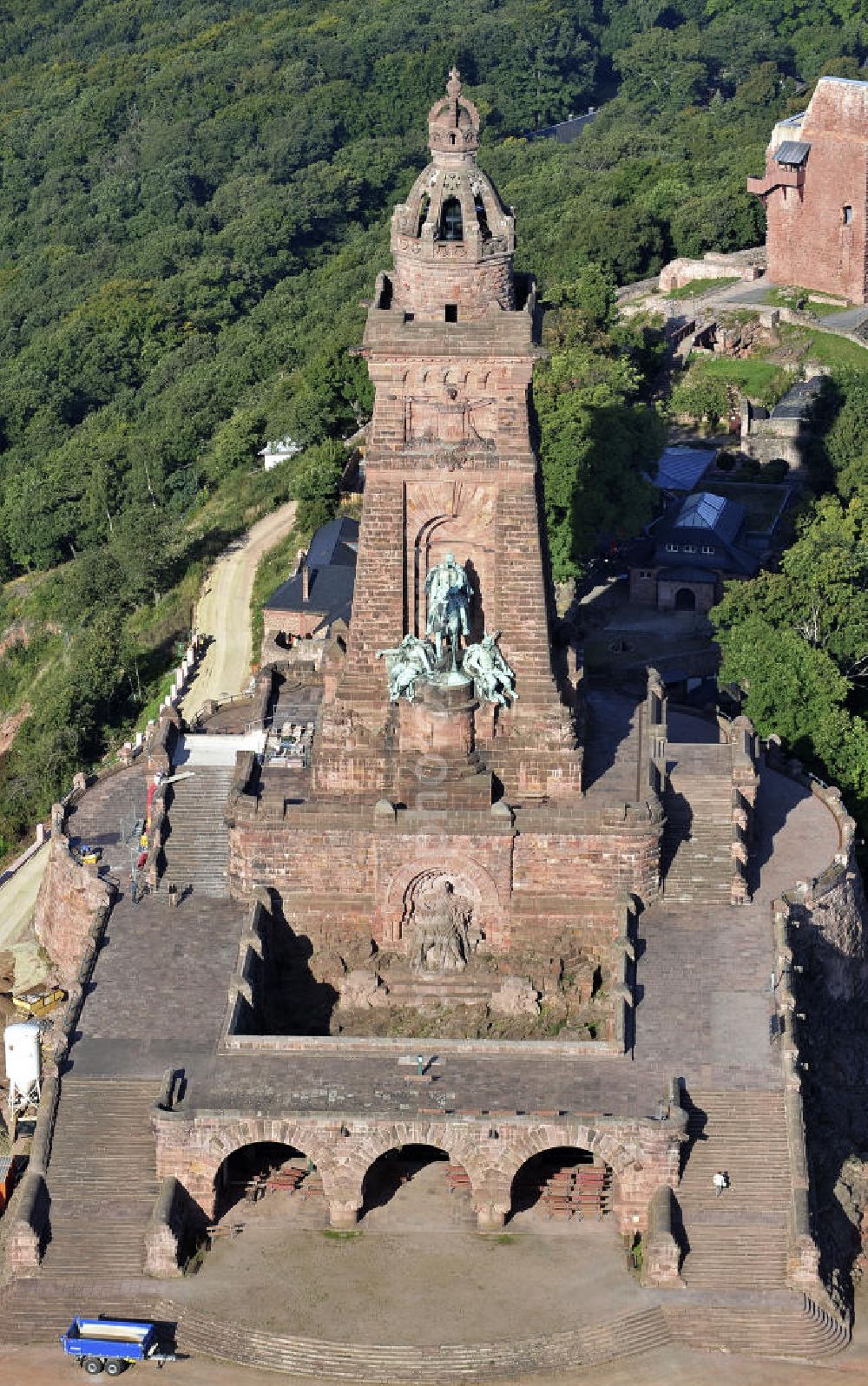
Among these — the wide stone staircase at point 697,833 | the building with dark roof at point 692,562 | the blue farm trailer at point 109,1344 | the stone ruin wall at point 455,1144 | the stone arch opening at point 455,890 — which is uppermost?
the building with dark roof at point 692,562

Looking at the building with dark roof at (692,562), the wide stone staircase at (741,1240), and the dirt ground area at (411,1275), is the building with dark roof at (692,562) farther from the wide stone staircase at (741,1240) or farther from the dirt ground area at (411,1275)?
the dirt ground area at (411,1275)

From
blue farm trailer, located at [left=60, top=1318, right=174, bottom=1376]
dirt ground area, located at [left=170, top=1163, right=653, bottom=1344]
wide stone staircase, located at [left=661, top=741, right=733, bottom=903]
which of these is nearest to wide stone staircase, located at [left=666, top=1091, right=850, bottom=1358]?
dirt ground area, located at [left=170, top=1163, right=653, bottom=1344]

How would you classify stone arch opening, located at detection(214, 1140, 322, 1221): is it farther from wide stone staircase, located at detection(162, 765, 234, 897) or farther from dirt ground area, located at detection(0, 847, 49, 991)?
dirt ground area, located at detection(0, 847, 49, 991)

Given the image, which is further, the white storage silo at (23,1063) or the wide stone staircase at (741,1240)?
the white storage silo at (23,1063)

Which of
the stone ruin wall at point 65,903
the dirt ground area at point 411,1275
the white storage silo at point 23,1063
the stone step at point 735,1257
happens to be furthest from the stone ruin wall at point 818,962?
the white storage silo at point 23,1063

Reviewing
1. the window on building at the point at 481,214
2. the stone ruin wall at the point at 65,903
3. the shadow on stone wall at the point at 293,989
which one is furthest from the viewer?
the stone ruin wall at the point at 65,903

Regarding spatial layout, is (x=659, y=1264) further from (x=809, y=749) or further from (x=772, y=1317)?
(x=809, y=749)

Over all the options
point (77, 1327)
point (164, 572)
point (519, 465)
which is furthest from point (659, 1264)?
point (164, 572)
